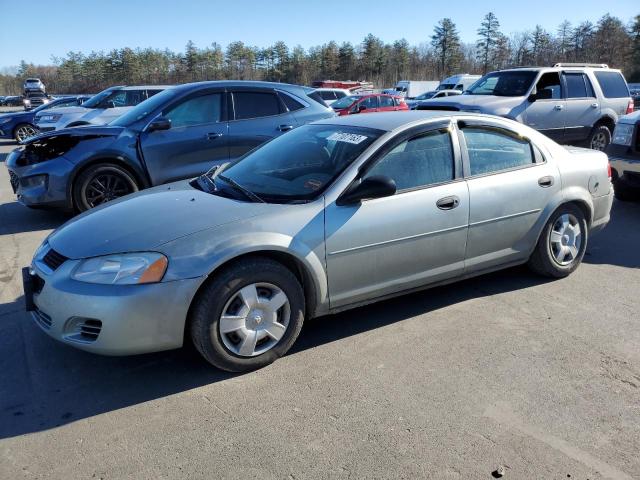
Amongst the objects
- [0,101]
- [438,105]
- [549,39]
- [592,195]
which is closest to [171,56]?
[0,101]

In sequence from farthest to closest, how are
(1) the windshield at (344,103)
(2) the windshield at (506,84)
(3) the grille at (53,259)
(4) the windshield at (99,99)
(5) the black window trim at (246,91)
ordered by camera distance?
(1) the windshield at (344,103) < (4) the windshield at (99,99) < (2) the windshield at (506,84) < (5) the black window trim at (246,91) < (3) the grille at (53,259)

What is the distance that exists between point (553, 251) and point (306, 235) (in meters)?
2.53

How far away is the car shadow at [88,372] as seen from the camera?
2.92 meters

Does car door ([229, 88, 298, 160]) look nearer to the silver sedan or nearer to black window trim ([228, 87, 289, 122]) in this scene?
black window trim ([228, 87, 289, 122])

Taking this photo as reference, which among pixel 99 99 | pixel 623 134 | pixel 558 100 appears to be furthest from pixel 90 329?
→ pixel 99 99

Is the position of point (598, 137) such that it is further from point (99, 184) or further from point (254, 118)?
point (99, 184)

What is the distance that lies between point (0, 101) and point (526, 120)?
5762 cm

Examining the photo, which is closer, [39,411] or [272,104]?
[39,411]

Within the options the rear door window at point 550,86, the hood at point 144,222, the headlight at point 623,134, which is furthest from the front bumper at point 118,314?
the rear door window at point 550,86

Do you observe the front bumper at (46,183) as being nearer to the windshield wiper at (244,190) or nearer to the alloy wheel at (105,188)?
the alloy wheel at (105,188)

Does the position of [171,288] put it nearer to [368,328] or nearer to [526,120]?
[368,328]

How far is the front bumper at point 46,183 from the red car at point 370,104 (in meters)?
13.9

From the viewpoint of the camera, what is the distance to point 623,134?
7.29m

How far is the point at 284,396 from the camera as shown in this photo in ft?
9.98
